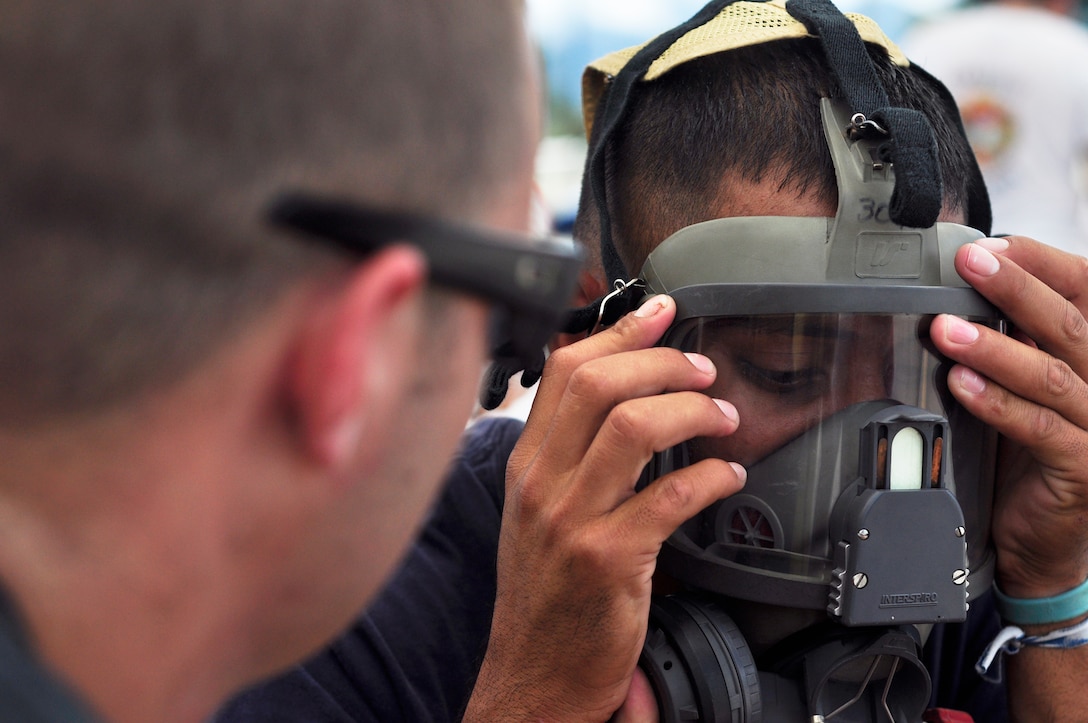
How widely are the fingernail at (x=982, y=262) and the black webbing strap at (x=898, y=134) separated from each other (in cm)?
8

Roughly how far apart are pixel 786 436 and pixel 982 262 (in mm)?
390

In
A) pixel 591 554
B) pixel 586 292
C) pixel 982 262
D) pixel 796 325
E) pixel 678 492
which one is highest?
pixel 982 262

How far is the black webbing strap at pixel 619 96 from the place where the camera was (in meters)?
1.82

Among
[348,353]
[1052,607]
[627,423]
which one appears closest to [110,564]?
[348,353]

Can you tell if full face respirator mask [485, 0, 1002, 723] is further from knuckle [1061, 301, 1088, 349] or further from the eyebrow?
knuckle [1061, 301, 1088, 349]

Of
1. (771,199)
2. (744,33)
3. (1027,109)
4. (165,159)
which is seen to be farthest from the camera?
(1027,109)

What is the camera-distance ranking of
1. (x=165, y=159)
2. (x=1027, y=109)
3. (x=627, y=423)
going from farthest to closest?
(x=1027, y=109)
(x=627, y=423)
(x=165, y=159)

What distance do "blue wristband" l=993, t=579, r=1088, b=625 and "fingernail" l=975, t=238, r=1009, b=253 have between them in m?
0.64

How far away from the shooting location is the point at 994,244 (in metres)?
1.59

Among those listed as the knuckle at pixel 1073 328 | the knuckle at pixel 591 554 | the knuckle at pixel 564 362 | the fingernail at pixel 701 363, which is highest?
the knuckle at pixel 1073 328

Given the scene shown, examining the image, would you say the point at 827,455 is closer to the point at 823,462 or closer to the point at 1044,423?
the point at 823,462

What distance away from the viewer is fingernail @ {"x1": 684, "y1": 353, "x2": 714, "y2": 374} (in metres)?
1.51

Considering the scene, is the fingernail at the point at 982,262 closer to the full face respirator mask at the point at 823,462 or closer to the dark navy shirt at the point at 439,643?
the full face respirator mask at the point at 823,462

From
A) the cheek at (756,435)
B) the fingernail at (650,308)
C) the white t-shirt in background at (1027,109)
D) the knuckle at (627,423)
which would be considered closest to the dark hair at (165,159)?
the knuckle at (627,423)
